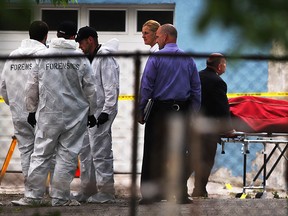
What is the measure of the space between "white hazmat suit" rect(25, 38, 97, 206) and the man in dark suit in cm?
118

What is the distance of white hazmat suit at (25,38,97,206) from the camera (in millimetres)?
8070

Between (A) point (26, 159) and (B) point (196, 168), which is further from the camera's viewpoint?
(A) point (26, 159)

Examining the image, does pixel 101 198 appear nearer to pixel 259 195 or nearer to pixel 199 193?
pixel 199 193

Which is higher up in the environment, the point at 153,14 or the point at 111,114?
the point at 153,14

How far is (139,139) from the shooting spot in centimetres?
600

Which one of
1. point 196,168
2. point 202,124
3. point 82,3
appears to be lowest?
point 196,168

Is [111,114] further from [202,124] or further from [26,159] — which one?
[202,124]

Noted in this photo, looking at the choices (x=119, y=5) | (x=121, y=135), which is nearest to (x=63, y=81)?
(x=121, y=135)

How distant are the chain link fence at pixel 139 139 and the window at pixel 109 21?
9.39 feet

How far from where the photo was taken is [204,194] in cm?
917

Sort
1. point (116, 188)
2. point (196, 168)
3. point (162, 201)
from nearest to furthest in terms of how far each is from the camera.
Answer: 1. point (162, 201)
2. point (196, 168)
3. point (116, 188)

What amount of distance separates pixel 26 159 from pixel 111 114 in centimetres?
107

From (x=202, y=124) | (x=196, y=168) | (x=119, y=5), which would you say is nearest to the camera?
(x=202, y=124)

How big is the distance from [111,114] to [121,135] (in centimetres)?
114
